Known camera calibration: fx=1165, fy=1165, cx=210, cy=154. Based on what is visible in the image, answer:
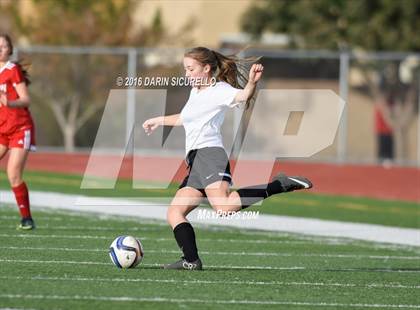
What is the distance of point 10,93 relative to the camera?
12.4m

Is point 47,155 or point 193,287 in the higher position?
point 193,287

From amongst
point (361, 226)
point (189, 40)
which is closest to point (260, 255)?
point (361, 226)

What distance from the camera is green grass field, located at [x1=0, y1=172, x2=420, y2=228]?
17.4 m

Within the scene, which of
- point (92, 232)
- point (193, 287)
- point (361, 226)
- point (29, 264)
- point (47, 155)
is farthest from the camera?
point (47, 155)

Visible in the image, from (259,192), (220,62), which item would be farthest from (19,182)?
(259,192)

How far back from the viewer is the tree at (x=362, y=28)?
29.4 m

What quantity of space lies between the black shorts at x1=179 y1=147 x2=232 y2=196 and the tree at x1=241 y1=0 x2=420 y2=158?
20.0m

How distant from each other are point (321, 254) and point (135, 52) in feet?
53.6

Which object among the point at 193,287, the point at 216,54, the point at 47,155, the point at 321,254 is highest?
the point at 216,54

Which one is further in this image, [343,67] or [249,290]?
[343,67]

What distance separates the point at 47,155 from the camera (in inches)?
1143

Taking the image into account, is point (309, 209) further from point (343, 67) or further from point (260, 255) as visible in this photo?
point (343, 67)

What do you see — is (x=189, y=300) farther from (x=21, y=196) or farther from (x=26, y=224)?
(x=26, y=224)

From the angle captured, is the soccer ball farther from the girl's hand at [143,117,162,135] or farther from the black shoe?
the black shoe
